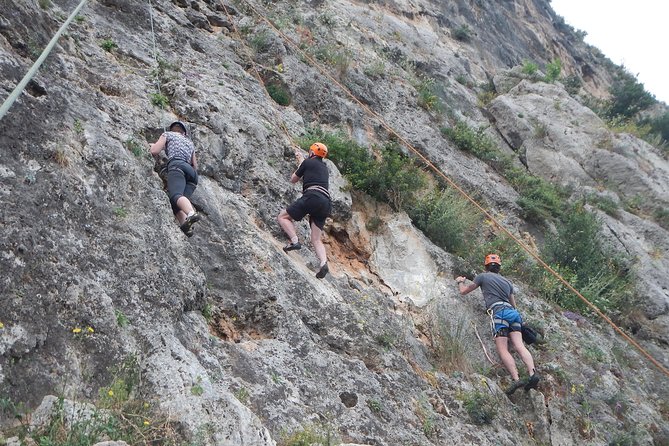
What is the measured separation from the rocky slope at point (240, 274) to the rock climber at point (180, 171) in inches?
6.4

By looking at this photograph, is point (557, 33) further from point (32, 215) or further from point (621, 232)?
point (32, 215)

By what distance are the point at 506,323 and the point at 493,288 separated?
0.55 metres

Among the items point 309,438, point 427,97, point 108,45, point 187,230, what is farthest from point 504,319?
point 427,97

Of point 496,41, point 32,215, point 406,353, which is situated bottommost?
point 406,353

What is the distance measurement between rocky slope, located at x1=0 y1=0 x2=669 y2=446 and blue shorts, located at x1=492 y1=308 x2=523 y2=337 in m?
0.38

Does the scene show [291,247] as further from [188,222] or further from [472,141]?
[472,141]

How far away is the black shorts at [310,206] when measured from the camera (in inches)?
302

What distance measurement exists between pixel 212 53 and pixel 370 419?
696cm

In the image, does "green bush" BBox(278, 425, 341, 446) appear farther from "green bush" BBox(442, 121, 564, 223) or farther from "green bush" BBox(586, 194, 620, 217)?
"green bush" BBox(586, 194, 620, 217)

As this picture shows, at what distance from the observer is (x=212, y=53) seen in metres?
10.6

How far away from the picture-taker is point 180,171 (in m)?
6.68

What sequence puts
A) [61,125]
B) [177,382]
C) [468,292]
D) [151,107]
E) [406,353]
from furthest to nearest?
1. [468,292]
2. [151,107]
3. [406,353]
4. [61,125]
5. [177,382]

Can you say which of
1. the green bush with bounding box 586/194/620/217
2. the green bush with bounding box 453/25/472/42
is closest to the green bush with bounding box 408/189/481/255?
the green bush with bounding box 586/194/620/217

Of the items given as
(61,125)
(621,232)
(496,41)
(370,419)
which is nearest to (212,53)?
(61,125)
